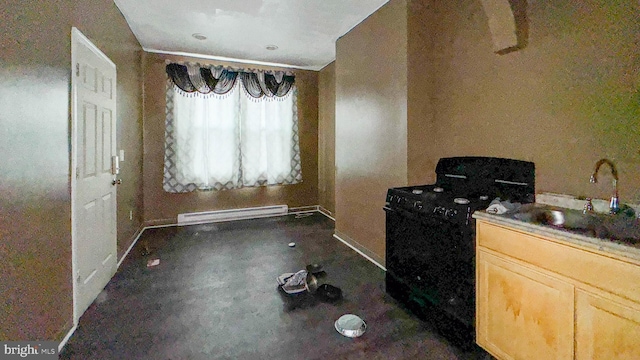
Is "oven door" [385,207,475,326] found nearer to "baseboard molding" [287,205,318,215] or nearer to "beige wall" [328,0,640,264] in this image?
"beige wall" [328,0,640,264]

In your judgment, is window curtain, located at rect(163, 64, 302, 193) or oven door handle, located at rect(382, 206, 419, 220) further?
window curtain, located at rect(163, 64, 302, 193)

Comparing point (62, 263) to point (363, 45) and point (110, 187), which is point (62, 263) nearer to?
point (110, 187)

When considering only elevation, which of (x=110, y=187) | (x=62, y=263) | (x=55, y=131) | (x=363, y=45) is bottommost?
(x=62, y=263)

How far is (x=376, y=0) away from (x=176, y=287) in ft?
11.2

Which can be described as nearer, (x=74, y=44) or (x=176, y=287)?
(x=74, y=44)

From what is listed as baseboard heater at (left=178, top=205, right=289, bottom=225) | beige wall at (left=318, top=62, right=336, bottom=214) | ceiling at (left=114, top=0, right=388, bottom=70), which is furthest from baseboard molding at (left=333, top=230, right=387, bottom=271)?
ceiling at (left=114, top=0, right=388, bottom=70)

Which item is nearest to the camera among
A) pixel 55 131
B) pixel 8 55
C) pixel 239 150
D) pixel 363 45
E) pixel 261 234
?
pixel 8 55

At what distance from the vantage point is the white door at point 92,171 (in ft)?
A: 6.65

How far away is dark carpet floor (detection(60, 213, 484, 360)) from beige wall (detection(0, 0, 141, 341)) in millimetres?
383

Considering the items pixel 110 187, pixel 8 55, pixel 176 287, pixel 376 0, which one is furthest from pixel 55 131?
pixel 376 0

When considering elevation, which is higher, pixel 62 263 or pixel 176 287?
pixel 62 263

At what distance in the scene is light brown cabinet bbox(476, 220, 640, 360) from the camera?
111 cm

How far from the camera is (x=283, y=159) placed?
17.3 feet

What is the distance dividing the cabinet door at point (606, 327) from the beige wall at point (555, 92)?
2.71 feet
